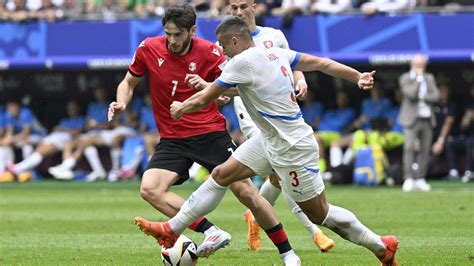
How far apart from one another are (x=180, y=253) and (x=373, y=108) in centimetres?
1639

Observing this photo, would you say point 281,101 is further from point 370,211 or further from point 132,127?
point 132,127

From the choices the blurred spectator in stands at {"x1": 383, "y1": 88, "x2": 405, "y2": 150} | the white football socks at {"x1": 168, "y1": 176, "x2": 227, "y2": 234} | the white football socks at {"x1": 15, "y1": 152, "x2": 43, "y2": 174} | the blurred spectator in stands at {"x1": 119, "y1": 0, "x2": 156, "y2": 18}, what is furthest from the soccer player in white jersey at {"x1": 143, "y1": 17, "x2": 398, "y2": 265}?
the white football socks at {"x1": 15, "y1": 152, "x2": 43, "y2": 174}

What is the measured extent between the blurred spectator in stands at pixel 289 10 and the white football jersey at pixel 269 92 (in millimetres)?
15788

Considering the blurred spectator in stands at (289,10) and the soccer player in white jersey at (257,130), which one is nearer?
the soccer player in white jersey at (257,130)

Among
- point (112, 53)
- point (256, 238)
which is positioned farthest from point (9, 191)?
point (256, 238)

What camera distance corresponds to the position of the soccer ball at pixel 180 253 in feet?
33.0

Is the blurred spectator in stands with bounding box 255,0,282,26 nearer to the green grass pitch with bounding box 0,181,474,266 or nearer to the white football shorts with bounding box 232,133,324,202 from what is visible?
the green grass pitch with bounding box 0,181,474,266

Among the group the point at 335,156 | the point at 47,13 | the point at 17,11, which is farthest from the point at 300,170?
the point at 17,11

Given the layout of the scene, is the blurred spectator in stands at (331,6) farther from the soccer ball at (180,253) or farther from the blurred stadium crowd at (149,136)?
the soccer ball at (180,253)

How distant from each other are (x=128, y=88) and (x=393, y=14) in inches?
598

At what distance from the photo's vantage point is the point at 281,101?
9531 millimetres

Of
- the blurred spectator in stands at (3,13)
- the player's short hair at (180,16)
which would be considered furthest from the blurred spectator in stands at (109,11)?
the player's short hair at (180,16)

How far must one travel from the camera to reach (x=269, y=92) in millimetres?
9492

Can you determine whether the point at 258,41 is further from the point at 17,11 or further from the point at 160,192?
the point at 17,11
